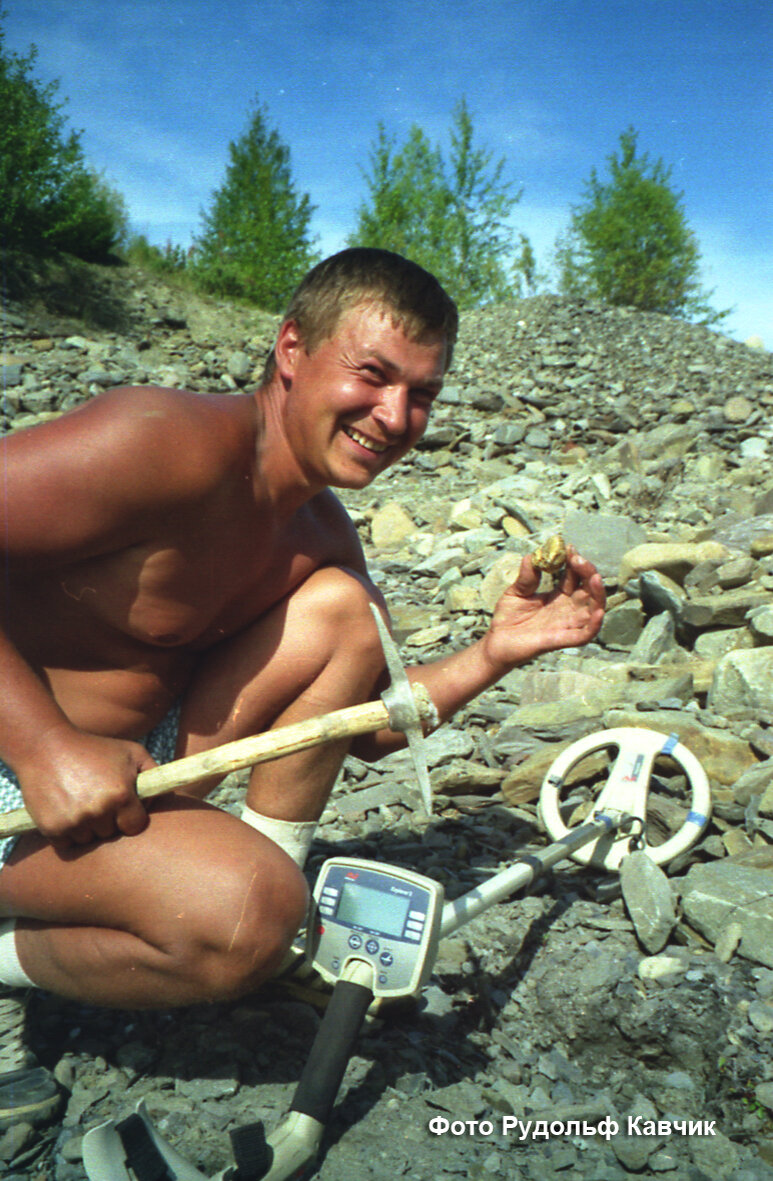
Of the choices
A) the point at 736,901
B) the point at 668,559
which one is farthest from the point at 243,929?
the point at 668,559

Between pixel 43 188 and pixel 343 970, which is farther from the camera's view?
pixel 43 188

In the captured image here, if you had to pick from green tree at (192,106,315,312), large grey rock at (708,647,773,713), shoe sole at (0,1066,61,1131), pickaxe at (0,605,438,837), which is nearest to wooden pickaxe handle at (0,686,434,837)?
pickaxe at (0,605,438,837)

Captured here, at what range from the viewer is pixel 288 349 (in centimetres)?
178

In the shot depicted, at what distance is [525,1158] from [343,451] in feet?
4.14

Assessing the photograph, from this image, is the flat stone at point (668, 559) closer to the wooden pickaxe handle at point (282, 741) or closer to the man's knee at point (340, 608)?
the man's knee at point (340, 608)

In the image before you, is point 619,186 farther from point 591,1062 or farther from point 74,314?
point 591,1062

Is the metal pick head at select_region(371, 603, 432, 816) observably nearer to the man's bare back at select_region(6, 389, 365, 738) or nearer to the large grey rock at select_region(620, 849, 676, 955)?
the man's bare back at select_region(6, 389, 365, 738)

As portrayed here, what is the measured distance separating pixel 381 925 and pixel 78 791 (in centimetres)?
55

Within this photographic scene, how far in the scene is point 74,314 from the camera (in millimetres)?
14586

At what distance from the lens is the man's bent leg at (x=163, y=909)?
140 cm

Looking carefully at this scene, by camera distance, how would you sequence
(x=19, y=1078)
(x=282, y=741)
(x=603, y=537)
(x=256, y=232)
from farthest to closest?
(x=256, y=232)
(x=603, y=537)
(x=19, y=1078)
(x=282, y=741)

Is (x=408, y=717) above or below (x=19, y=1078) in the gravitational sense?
above

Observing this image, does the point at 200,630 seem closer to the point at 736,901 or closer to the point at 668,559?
the point at 736,901

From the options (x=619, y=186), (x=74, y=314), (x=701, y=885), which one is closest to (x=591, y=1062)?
(x=701, y=885)
